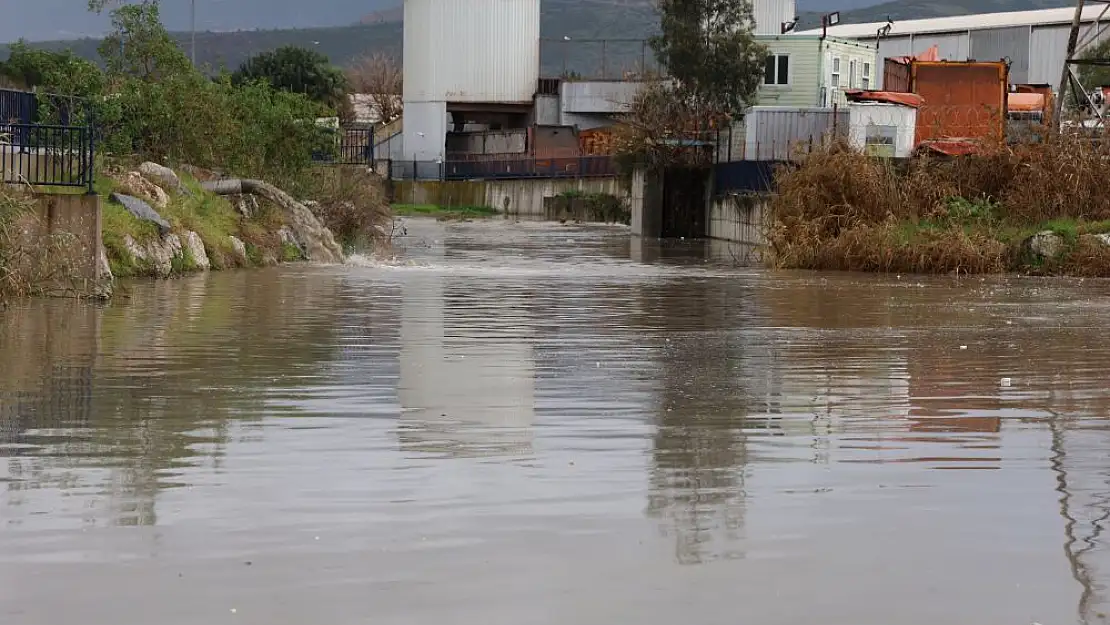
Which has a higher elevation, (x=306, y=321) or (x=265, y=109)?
(x=265, y=109)

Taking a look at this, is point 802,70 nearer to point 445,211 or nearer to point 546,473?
point 445,211

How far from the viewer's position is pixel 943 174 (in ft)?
121

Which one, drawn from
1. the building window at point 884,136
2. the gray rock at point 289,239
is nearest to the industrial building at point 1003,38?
the building window at point 884,136

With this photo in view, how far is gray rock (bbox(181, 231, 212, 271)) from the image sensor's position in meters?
28.0

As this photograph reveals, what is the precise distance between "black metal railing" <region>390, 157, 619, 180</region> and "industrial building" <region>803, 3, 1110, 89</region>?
12926 mm

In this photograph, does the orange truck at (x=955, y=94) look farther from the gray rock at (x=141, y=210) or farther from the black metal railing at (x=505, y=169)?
the gray rock at (x=141, y=210)

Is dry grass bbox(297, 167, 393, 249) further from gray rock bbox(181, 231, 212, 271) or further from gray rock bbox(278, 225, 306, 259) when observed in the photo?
gray rock bbox(181, 231, 212, 271)

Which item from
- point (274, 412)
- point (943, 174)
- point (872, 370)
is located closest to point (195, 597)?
point (274, 412)

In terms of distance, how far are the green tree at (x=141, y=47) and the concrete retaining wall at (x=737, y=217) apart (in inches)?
612

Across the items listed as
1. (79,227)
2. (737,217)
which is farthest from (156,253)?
(737,217)

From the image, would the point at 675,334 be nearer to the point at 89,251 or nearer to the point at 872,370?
Result: the point at 872,370

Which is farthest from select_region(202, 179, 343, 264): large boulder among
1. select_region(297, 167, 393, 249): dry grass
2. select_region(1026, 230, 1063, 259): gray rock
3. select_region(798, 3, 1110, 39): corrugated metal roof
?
select_region(798, 3, 1110, 39): corrugated metal roof

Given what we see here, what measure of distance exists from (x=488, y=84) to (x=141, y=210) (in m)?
75.4

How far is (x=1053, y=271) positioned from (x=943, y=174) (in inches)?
210
